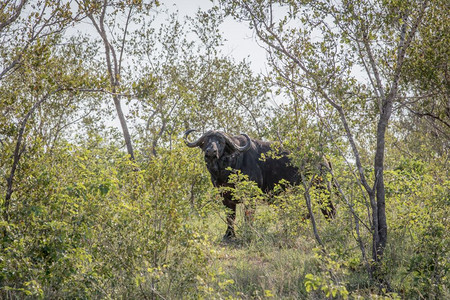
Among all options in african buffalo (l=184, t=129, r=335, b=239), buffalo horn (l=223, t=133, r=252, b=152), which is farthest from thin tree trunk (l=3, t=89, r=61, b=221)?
buffalo horn (l=223, t=133, r=252, b=152)

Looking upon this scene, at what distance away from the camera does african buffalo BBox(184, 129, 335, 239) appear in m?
11.1

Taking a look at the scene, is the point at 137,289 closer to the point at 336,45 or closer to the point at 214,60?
the point at 336,45

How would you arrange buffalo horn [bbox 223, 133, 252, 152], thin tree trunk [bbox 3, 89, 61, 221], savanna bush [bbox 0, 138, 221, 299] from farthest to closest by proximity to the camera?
buffalo horn [bbox 223, 133, 252, 152], thin tree trunk [bbox 3, 89, 61, 221], savanna bush [bbox 0, 138, 221, 299]

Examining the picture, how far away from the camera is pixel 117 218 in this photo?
19.5 ft

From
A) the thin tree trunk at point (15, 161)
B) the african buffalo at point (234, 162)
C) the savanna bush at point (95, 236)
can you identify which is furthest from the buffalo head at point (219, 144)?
the thin tree trunk at point (15, 161)

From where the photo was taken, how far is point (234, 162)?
38.1 ft

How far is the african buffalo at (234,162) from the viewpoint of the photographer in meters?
11.1

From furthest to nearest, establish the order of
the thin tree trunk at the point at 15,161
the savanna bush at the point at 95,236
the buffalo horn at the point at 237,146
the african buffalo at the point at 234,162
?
the buffalo horn at the point at 237,146 → the african buffalo at the point at 234,162 → the thin tree trunk at the point at 15,161 → the savanna bush at the point at 95,236

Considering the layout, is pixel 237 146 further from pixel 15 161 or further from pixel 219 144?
pixel 15 161

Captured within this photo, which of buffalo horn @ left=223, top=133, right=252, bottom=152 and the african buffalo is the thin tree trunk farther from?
buffalo horn @ left=223, top=133, right=252, bottom=152

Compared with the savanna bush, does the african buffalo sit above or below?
above

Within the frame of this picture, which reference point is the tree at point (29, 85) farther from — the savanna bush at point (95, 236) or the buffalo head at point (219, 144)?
the buffalo head at point (219, 144)

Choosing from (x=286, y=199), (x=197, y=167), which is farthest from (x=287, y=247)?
(x=197, y=167)

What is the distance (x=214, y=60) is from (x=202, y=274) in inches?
572
